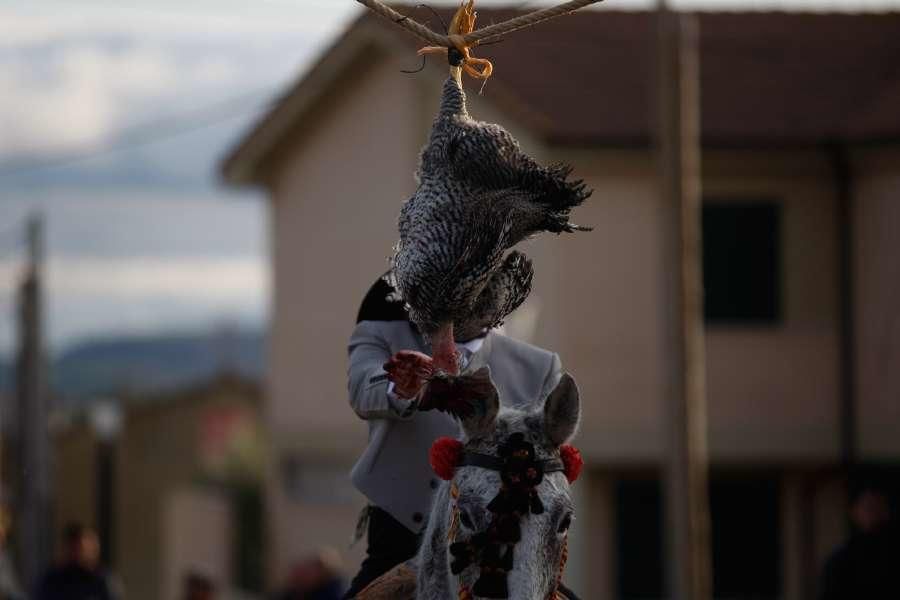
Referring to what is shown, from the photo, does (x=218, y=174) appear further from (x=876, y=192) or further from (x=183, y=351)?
(x=183, y=351)

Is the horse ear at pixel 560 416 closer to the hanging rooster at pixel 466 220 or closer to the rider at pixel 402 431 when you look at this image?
the hanging rooster at pixel 466 220

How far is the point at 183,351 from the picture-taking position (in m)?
133

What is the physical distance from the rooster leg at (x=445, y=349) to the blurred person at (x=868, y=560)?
9.64 meters

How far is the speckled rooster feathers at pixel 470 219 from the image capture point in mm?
5828

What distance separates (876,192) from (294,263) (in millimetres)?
10487

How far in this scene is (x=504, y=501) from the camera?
216 inches

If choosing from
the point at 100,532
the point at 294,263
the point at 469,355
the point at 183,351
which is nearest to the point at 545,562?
the point at 469,355

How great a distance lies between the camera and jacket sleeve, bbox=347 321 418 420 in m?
6.02

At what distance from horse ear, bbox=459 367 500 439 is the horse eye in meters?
0.28

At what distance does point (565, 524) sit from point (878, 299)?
21.1m

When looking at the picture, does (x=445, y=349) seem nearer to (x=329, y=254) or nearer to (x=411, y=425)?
(x=411, y=425)

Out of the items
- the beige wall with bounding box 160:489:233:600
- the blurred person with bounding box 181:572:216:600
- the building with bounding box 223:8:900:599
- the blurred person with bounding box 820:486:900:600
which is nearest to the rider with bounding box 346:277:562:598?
the blurred person with bounding box 820:486:900:600

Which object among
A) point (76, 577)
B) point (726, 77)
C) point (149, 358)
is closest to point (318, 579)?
point (76, 577)

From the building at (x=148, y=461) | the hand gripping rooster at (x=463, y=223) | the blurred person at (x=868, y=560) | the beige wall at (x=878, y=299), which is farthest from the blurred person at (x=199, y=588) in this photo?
the building at (x=148, y=461)
